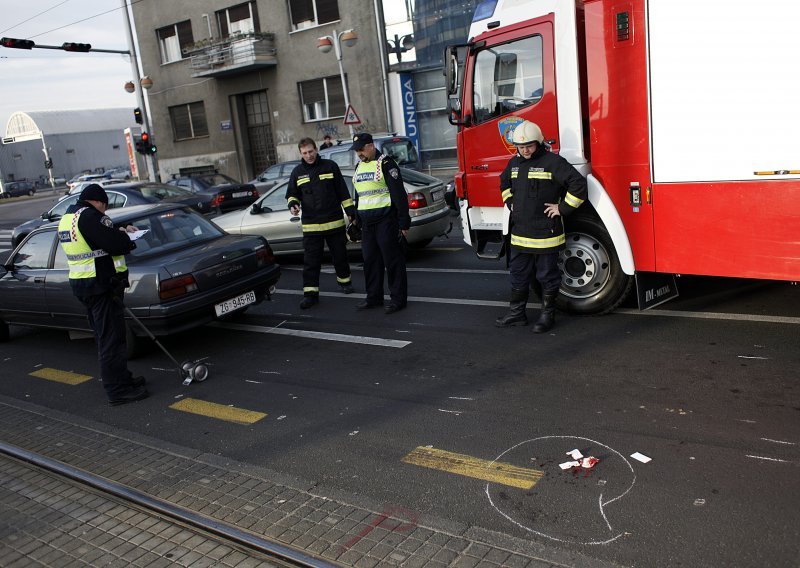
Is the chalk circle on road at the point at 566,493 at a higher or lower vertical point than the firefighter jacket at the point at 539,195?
lower

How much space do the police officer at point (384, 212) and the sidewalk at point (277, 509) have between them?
340 cm

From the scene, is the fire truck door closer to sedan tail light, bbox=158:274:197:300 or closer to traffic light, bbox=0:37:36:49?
sedan tail light, bbox=158:274:197:300

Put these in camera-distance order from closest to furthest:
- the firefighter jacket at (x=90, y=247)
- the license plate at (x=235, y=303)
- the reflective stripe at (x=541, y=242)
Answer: the firefighter jacket at (x=90, y=247), the reflective stripe at (x=541, y=242), the license plate at (x=235, y=303)

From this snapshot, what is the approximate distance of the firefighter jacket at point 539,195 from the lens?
611 centimetres

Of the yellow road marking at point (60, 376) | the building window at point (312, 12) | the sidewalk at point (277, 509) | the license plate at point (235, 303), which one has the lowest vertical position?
the yellow road marking at point (60, 376)

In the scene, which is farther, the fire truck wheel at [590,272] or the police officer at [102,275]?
the fire truck wheel at [590,272]

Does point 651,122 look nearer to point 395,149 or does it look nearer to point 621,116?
point 621,116

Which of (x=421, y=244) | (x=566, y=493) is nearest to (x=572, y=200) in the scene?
(x=566, y=493)

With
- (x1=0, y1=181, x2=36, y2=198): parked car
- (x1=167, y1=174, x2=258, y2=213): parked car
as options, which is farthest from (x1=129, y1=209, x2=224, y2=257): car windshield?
(x1=0, y1=181, x2=36, y2=198): parked car

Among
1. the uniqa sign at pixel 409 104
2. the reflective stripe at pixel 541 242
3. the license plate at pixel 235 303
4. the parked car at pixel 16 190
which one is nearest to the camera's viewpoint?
the reflective stripe at pixel 541 242

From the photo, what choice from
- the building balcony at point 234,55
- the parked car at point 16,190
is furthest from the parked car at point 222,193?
the parked car at point 16,190

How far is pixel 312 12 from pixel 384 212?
71.3 feet

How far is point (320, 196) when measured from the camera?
27.5 ft

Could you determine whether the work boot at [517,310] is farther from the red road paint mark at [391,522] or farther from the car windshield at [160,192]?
the car windshield at [160,192]
